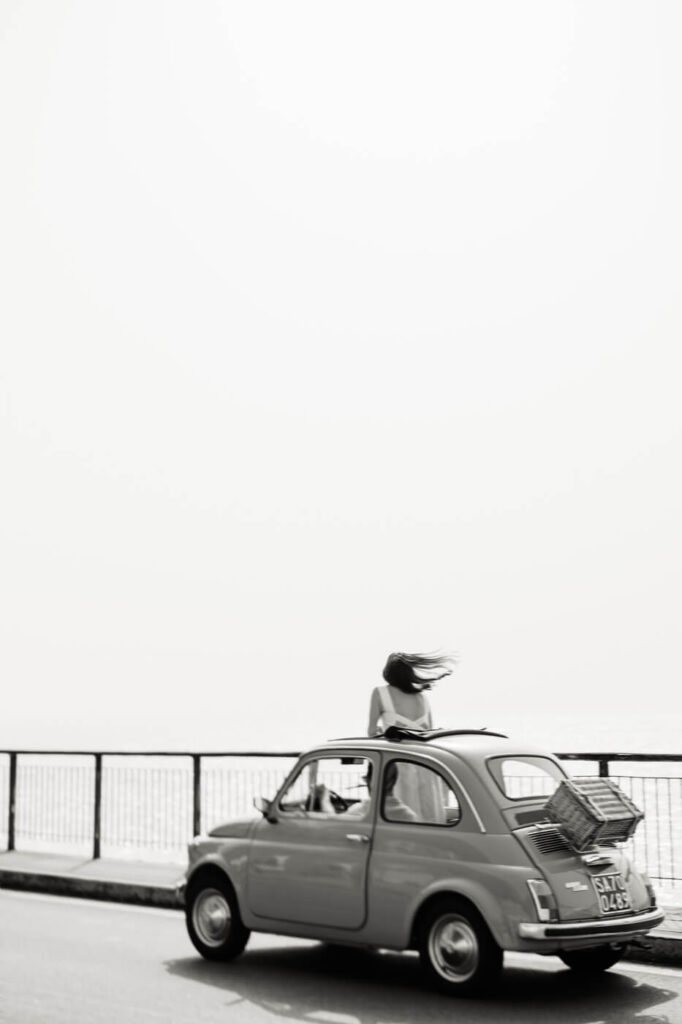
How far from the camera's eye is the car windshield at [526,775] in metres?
9.19

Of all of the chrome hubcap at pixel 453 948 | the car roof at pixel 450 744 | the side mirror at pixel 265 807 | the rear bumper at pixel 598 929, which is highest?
the car roof at pixel 450 744

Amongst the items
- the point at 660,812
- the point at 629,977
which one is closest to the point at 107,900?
the point at 660,812

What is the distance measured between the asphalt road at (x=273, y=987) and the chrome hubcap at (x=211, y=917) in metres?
0.22

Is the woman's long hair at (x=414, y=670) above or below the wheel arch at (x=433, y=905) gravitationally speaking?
above

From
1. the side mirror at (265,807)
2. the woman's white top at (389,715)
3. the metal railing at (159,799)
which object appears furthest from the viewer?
the metal railing at (159,799)

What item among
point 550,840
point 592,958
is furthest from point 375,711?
point 592,958

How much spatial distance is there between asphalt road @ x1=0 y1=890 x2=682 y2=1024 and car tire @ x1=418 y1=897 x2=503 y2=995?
12cm

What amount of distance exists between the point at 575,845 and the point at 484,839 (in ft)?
1.89

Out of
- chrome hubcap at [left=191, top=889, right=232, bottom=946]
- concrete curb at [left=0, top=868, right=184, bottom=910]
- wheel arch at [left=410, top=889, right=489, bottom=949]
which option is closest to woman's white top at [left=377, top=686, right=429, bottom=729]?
wheel arch at [left=410, top=889, right=489, bottom=949]

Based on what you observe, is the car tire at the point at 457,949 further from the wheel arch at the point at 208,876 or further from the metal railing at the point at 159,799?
the metal railing at the point at 159,799

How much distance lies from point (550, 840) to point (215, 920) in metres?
2.96

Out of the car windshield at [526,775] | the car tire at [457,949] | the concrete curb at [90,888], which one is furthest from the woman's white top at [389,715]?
the concrete curb at [90,888]

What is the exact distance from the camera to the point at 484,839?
344 inches

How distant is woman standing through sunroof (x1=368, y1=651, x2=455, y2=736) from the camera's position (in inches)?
405
